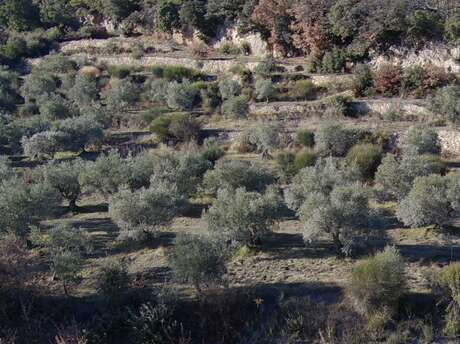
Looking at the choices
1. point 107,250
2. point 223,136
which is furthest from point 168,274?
point 223,136

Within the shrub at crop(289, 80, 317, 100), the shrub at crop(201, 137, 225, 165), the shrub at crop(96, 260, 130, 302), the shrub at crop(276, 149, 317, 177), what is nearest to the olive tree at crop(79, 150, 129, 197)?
the shrub at crop(201, 137, 225, 165)

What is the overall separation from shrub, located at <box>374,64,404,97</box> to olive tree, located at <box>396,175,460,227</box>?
1824cm

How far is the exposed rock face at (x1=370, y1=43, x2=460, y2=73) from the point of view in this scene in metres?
35.7

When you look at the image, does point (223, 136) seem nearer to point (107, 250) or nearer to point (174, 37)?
point (107, 250)

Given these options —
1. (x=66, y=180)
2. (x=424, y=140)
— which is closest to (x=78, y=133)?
(x=66, y=180)

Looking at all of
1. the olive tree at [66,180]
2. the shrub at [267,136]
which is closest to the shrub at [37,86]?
the olive tree at [66,180]

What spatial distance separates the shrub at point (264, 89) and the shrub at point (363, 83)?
6574 millimetres

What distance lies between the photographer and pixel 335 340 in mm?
14539

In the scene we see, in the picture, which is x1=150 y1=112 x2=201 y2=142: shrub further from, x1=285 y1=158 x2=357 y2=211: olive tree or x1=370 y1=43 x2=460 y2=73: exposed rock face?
x1=285 y1=158 x2=357 y2=211: olive tree

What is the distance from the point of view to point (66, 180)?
85.9 feet

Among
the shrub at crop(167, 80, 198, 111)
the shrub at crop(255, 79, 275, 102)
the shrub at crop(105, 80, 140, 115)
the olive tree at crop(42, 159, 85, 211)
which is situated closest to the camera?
the olive tree at crop(42, 159, 85, 211)

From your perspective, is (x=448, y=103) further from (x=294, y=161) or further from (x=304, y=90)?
(x=304, y=90)

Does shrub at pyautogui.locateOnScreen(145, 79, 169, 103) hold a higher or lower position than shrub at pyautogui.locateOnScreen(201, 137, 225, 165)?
higher

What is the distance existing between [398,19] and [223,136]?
15.3 metres
